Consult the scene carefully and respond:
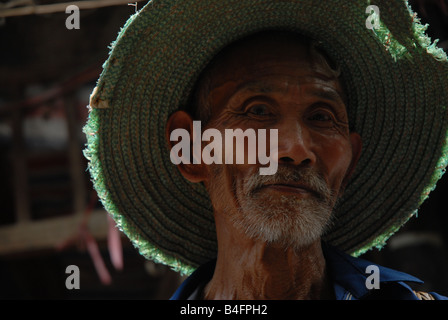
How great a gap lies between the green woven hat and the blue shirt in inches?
7.9

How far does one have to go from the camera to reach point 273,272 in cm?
181

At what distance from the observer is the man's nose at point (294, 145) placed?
173 centimetres

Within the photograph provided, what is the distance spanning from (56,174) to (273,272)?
2758 mm

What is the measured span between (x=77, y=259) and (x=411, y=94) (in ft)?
10.7

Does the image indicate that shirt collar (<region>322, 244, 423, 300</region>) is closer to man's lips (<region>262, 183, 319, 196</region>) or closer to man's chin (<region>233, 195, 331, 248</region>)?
man's chin (<region>233, 195, 331, 248</region>)

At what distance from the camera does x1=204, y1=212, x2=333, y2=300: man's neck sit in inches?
71.3

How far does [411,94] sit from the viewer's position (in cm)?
199

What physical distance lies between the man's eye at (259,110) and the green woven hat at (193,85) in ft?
0.79

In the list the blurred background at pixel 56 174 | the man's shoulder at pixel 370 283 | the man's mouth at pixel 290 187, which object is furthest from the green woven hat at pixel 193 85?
the blurred background at pixel 56 174

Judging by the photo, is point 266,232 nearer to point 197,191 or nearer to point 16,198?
point 197,191

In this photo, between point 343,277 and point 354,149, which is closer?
point 343,277

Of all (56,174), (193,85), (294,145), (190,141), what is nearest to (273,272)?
(294,145)

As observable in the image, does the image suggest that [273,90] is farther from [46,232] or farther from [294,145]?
[46,232]
